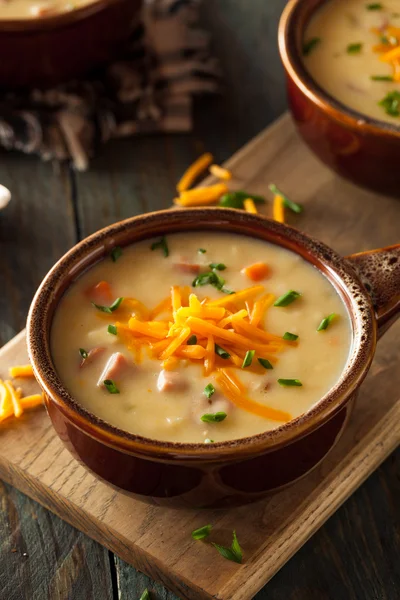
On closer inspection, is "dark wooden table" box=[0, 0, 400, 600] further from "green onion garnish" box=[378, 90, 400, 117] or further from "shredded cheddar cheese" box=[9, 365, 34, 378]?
"green onion garnish" box=[378, 90, 400, 117]

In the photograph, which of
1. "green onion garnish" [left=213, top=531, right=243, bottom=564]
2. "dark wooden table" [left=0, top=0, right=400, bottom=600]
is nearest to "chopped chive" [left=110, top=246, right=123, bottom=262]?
"dark wooden table" [left=0, top=0, right=400, bottom=600]

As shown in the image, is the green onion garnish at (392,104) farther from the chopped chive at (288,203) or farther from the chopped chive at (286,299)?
the chopped chive at (286,299)

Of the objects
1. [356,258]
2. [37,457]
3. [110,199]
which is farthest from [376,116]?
[37,457]

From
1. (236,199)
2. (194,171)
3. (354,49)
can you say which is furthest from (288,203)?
(354,49)

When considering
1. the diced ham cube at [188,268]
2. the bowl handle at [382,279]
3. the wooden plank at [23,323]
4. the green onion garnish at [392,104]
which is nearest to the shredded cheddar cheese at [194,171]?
the wooden plank at [23,323]

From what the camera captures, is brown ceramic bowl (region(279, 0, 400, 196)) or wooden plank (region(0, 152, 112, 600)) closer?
wooden plank (region(0, 152, 112, 600))

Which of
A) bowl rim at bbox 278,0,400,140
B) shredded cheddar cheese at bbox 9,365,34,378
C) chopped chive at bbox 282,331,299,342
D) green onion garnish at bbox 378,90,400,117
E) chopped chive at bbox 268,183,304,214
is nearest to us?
chopped chive at bbox 282,331,299,342

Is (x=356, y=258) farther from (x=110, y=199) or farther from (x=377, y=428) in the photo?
(x=110, y=199)
